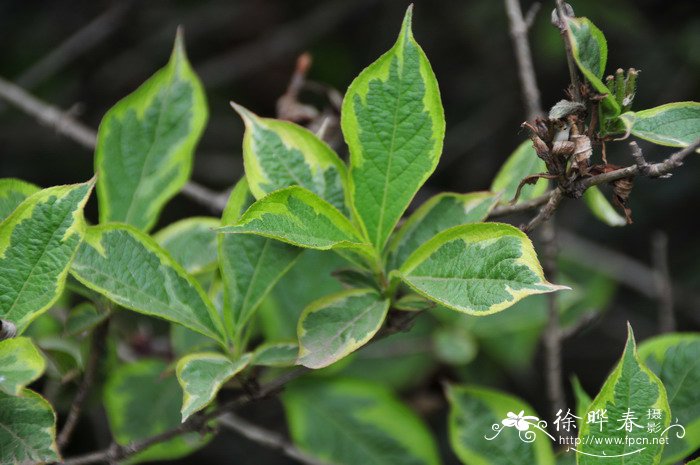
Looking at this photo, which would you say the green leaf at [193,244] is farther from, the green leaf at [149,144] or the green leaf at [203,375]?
the green leaf at [203,375]

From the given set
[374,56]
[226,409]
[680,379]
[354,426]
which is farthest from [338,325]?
[374,56]

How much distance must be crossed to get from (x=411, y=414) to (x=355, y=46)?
176 cm

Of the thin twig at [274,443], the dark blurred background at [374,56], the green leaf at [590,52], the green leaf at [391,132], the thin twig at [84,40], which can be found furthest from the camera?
the dark blurred background at [374,56]

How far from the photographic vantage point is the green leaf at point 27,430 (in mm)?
761

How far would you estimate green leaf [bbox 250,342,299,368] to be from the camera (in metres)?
0.86

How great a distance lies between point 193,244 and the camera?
103 cm

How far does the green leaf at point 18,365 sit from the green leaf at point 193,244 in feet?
0.93

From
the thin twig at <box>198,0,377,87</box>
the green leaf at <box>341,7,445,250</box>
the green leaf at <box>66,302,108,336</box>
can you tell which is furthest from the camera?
the thin twig at <box>198,0,377,87</box>

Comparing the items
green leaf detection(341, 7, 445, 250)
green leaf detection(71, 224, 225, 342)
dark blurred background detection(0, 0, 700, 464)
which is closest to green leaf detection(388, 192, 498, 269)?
green leaf detection(341, 7, 445, 250)

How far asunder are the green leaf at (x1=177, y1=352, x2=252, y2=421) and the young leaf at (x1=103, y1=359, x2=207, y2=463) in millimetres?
285

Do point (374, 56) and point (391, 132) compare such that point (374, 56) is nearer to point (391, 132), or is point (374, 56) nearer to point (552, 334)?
point (552, 334)

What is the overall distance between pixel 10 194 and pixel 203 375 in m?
0.34

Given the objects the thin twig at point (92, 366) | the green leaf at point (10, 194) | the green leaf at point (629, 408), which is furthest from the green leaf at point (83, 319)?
the green leaf at point (629, 408)

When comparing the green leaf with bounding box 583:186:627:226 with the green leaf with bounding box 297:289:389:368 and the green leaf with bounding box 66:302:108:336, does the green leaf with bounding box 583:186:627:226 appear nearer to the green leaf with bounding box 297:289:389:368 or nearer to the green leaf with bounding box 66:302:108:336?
the green leaf with bounding box 297:289:389:368
